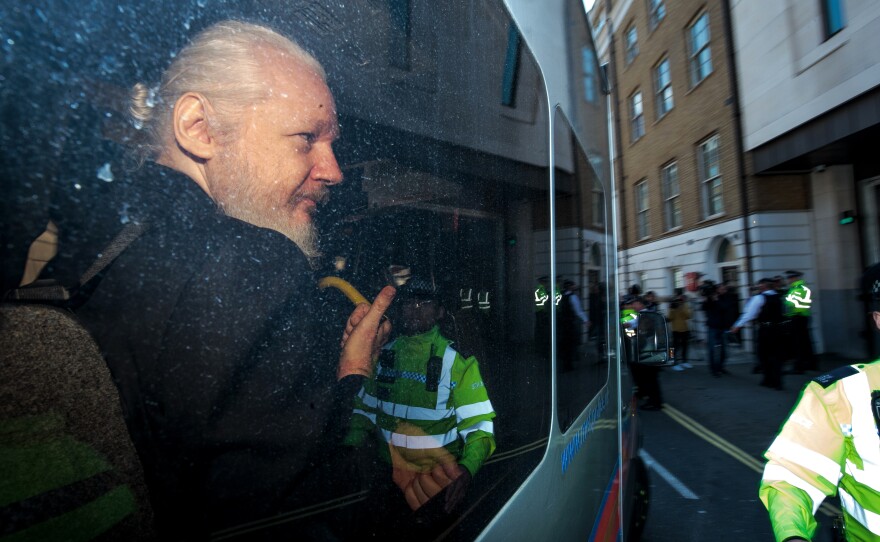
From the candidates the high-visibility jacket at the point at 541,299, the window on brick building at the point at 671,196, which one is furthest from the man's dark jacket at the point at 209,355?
the window on brick building at the point at 671,196

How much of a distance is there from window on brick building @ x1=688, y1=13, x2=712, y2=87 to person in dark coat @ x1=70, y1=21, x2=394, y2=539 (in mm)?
16446

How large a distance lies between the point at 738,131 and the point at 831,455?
1380 centimetres

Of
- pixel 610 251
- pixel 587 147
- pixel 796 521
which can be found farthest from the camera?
pixel 610 251

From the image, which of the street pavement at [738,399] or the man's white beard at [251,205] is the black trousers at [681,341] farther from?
the man's white beard at [251,205]

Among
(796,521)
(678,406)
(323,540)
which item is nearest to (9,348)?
(323,540)

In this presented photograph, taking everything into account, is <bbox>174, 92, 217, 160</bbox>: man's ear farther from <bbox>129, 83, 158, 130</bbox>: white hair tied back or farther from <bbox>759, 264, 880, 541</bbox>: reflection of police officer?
<bbox>759, 264, 880, 541</bbox>: reflection of police officer

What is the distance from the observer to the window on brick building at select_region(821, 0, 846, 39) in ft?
33.3

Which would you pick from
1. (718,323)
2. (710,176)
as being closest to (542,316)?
(718,323)

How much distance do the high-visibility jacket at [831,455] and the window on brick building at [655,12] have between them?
1819 cm

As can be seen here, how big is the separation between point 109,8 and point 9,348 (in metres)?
0.34

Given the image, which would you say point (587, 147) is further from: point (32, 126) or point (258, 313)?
point (32, 126)

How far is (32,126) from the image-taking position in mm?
487

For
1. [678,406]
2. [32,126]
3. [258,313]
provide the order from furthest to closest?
1. [678,406]
2. [258,313]
3. [32,126]

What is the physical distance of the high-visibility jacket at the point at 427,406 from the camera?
0.88 m
